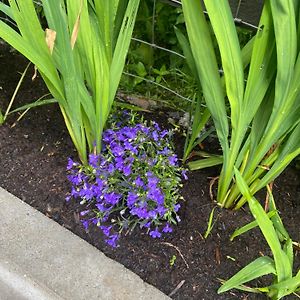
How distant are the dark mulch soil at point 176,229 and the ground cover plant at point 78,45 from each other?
0.81 feet

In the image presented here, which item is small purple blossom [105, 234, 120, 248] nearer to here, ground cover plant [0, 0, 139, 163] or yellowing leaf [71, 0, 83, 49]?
ground cover plant [0, 0, 139, 163]

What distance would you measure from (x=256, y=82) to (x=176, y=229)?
496mm

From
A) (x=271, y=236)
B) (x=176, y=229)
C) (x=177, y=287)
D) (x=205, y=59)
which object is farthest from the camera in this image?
(x=176, y=229)

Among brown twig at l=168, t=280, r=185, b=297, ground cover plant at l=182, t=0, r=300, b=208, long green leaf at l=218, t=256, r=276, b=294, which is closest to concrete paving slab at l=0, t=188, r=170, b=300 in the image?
brown twig at l=168, t=280, r=185, b=297

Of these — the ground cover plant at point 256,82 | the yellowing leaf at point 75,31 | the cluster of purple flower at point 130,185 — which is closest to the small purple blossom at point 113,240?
the cluster of purple flower at point 130,185

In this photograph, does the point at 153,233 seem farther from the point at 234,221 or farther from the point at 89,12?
the point at 89,12

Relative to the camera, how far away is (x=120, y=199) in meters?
1.52

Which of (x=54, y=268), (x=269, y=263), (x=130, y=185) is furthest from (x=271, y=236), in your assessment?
(x=54, y=268)

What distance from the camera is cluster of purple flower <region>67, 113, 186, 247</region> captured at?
1.42 meters

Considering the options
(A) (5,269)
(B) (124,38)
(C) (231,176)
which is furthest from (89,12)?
(A) (5,269)

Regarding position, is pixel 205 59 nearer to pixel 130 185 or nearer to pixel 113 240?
pixel 130 185

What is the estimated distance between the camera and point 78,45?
1.27 metres

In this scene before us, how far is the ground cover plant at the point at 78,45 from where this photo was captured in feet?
3.87

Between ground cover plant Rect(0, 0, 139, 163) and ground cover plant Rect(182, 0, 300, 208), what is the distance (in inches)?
7.9
